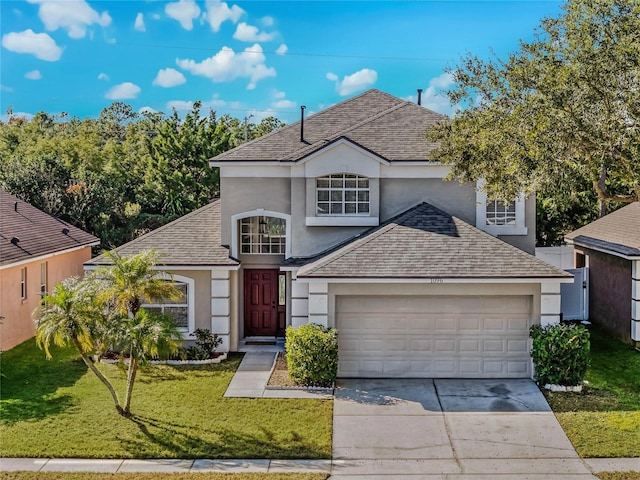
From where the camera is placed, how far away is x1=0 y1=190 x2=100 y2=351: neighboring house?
16.5 metres

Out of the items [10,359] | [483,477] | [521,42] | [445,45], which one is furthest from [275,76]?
[483,477]

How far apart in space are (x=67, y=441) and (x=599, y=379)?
466 inches

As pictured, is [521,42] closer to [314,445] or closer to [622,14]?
[622,14]

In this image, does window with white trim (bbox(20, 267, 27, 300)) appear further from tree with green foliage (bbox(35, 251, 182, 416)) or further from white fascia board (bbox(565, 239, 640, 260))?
white fascia board (bbox(565, 239, 640, 260))

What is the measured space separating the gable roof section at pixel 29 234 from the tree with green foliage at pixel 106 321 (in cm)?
588

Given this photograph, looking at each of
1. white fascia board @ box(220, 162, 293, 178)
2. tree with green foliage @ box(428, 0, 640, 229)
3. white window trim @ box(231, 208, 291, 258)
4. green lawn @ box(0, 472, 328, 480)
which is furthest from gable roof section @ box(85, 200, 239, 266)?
tree with green foliage @ box(428, 0, 640, 229)

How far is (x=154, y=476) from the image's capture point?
29.3 ft

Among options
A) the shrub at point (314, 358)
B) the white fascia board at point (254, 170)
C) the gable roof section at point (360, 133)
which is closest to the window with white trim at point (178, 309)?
the white fascia board at point (254, 170)

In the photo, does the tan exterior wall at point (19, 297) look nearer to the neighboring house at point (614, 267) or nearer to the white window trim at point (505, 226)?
the white window trim at point (505, 226)

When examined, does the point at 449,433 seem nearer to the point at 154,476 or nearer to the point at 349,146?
the point at 154,476

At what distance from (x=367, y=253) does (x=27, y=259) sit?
10350 millimetres

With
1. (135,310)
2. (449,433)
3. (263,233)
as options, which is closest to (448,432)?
(449,433)

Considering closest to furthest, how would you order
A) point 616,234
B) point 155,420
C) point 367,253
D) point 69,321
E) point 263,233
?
point 69,321, point 155,420, point 367,253, point 263,233, point 616,234

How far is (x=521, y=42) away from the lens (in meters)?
12.3
